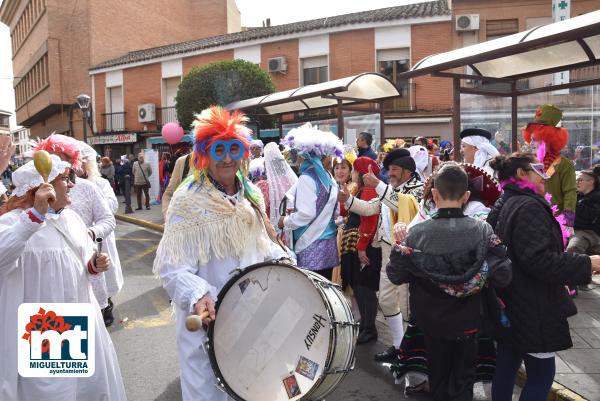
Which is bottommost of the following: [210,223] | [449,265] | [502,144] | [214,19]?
[449,265]

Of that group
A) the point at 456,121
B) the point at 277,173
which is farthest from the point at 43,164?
the point at 456,121

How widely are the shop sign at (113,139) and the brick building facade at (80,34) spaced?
212 centimetres

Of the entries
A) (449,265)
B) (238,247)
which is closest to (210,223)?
(238,247)

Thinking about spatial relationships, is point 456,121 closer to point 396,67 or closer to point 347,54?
point 396,67

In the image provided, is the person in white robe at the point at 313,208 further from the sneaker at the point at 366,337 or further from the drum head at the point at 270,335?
the drum head at the point at 270,335

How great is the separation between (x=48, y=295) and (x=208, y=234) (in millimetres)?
1100

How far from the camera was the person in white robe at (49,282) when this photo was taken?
3.00 metres

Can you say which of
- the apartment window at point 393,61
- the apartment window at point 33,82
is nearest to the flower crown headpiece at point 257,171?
the apartment window at point 393,61

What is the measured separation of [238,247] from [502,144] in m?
5.51

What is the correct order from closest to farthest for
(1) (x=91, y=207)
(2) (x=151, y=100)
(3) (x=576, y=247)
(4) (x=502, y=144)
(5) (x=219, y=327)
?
(5) (x=219, y=327)
(1) (x=91, y=207)
(3) (x=576, y=247)
(4) (x=502, y=144)
(2) (x=151, y=100)

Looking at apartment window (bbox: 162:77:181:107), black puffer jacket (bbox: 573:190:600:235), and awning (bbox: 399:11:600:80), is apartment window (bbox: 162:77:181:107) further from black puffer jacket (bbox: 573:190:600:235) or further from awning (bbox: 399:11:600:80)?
black puffer jacket (bbox: 573:190:600:235)

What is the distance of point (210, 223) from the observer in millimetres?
2803

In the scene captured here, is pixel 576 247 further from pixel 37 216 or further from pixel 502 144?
pixel 37 216

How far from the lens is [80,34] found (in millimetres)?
29547
